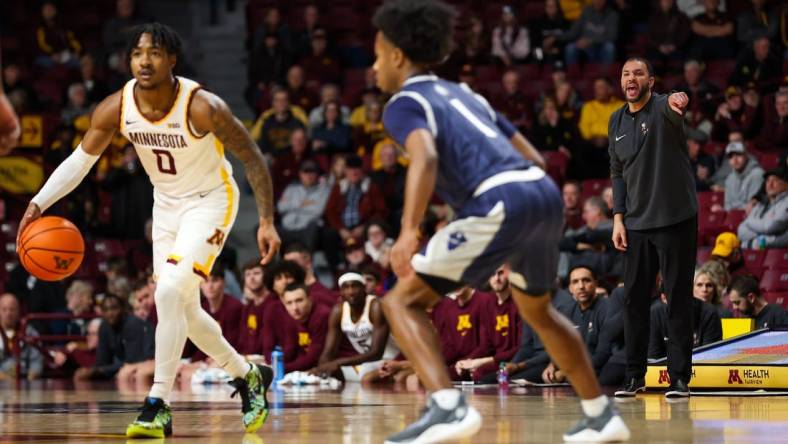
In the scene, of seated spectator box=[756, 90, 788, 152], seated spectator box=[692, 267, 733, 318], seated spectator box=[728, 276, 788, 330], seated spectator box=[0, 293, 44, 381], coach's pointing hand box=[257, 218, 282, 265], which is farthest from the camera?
seated spectator box=[0, 293, 44, 381]

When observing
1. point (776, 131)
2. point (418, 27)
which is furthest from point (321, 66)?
point (418, 27)

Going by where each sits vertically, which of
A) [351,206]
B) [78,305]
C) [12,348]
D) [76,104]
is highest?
[76,104]

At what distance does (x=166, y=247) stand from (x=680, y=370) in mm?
3644

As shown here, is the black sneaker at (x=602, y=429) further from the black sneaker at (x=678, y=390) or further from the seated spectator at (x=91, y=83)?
the seated spectator at (x=91, y=83)

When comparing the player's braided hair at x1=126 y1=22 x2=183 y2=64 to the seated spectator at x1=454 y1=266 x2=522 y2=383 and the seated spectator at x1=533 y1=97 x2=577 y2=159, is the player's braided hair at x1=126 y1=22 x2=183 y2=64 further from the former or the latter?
the seated spectator at x1=533 y1=97 x2=577 y2=159

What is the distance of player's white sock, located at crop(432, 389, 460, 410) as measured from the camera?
17.4 feet

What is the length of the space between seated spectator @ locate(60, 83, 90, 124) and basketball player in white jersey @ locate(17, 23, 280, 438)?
39.6 ft

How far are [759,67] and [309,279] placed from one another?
623 centimetres

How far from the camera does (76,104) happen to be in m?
19.4

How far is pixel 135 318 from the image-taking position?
1505 cm

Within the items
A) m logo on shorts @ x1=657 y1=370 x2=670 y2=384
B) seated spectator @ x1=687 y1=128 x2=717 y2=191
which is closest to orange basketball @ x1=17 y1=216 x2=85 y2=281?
m logo on shorts @ x1=657 y1=370 x2=670 y2=384

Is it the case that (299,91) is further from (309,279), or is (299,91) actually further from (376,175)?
(309,279)

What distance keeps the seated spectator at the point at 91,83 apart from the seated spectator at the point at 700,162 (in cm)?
877

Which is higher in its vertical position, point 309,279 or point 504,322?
point 309,279
